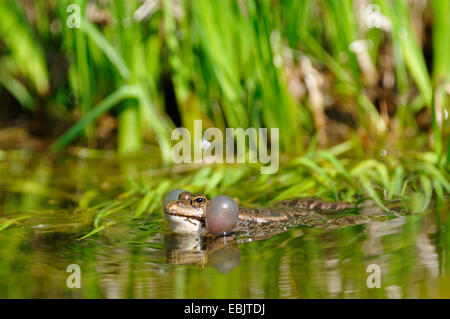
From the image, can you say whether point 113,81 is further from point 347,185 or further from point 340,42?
point 347,185

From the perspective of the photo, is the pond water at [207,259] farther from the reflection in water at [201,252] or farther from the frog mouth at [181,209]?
the frog mouth at [181,209]

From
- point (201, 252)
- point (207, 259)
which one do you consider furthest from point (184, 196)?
point (207, 259)

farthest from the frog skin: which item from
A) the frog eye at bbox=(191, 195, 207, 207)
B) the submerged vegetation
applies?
the submerged vegetation

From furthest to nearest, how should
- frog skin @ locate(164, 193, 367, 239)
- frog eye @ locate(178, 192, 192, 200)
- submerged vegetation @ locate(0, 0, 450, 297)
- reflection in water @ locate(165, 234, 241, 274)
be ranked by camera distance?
1. frog eye @ locate(178, 192, 192, 200)
2. frog skin @ locate(164, 193, 367, 239)
3. submerged vegetation @ locate(0, 0, 450, 297)
4. reflection in water @ locate(165, 234, 241, 274)

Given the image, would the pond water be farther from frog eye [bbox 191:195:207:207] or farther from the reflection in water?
frog eye [bbox 191:195:207:207]

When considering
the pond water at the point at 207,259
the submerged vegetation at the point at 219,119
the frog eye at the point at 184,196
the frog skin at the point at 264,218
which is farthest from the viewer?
the frog eye at the point at 184,196

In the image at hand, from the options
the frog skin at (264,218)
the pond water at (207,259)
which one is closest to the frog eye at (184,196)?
the frog skin at (264,218)

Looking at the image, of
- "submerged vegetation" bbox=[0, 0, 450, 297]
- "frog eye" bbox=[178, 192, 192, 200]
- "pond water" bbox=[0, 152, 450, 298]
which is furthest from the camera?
"frog eye" bbox=[178, 192, 192, 200]

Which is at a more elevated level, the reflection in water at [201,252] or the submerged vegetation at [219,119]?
the submerged vegetation at [219,119]
